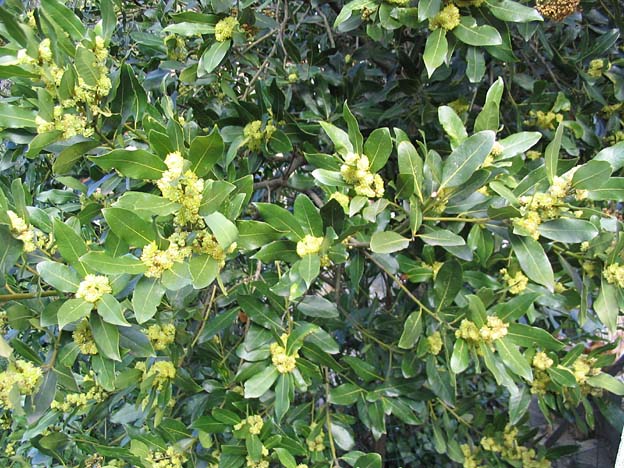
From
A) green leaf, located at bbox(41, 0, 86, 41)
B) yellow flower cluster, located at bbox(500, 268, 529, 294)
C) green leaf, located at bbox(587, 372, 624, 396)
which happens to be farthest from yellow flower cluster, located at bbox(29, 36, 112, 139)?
green leaf, located at bbox(587, 372, 624, 396)

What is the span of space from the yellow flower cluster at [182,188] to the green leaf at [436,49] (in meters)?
0.60

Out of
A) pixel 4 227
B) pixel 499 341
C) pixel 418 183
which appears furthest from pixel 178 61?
pixel 499 341

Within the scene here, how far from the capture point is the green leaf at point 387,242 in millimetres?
1058

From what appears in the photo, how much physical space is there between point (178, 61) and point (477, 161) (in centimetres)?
104

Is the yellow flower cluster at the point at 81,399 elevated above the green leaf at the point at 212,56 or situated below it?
below

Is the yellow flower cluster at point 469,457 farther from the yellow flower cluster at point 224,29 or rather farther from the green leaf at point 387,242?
the yellow flower cluster at point 224,29

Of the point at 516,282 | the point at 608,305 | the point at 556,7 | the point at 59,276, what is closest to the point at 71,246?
the point at 59,276

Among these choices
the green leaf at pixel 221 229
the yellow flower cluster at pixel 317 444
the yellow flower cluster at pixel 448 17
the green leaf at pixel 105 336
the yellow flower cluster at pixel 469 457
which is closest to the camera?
the green leaf at pixel 221 229

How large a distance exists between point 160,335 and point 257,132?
2.01ft

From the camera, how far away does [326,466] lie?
4.52 feet

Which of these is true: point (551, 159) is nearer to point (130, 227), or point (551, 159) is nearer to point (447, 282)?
point (447, 282)

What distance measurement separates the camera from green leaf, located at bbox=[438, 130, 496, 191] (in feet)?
3.47

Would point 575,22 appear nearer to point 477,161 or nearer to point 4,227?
point 477,161

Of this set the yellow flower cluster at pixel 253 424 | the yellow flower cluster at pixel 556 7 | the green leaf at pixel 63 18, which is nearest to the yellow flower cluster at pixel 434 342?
the yellow flower cluster at pixel 253 424
